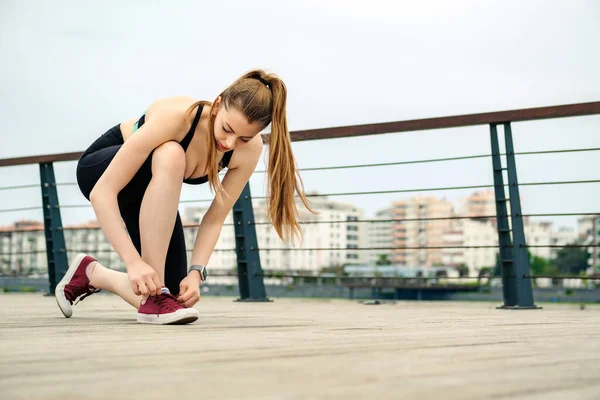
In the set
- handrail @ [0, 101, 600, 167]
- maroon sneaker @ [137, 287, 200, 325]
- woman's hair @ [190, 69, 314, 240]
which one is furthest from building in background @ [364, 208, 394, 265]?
maroon sneaker @ [137, 287, 200, 325]

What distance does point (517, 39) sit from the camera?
95.2 m

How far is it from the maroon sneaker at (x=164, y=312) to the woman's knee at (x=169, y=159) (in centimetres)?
28

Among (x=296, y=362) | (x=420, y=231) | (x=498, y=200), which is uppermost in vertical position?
(x=420, y=231)

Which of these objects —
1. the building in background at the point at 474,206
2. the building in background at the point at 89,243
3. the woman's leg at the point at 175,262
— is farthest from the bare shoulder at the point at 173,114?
the building in background at the point at 474,206

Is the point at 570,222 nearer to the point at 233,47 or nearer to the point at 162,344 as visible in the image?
the point at 233,47

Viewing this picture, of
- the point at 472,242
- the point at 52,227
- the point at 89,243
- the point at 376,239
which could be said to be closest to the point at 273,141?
the point at 52,227

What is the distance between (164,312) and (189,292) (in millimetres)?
166

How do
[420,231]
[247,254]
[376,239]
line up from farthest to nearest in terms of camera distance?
[376,239], [420,231], [247,254]

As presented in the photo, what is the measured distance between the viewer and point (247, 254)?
11.6 feet

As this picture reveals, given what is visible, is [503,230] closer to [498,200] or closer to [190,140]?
[498,200]

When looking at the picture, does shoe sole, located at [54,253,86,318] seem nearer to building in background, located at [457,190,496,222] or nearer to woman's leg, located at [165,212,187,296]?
woman's leg, located at [165,212,187,296]

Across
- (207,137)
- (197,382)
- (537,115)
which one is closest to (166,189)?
(207,137)

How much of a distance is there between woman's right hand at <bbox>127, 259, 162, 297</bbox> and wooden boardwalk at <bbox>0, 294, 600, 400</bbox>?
0.38 ft

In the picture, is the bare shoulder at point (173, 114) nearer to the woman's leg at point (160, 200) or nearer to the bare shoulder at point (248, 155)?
the woman's leg at point (160, 200)
